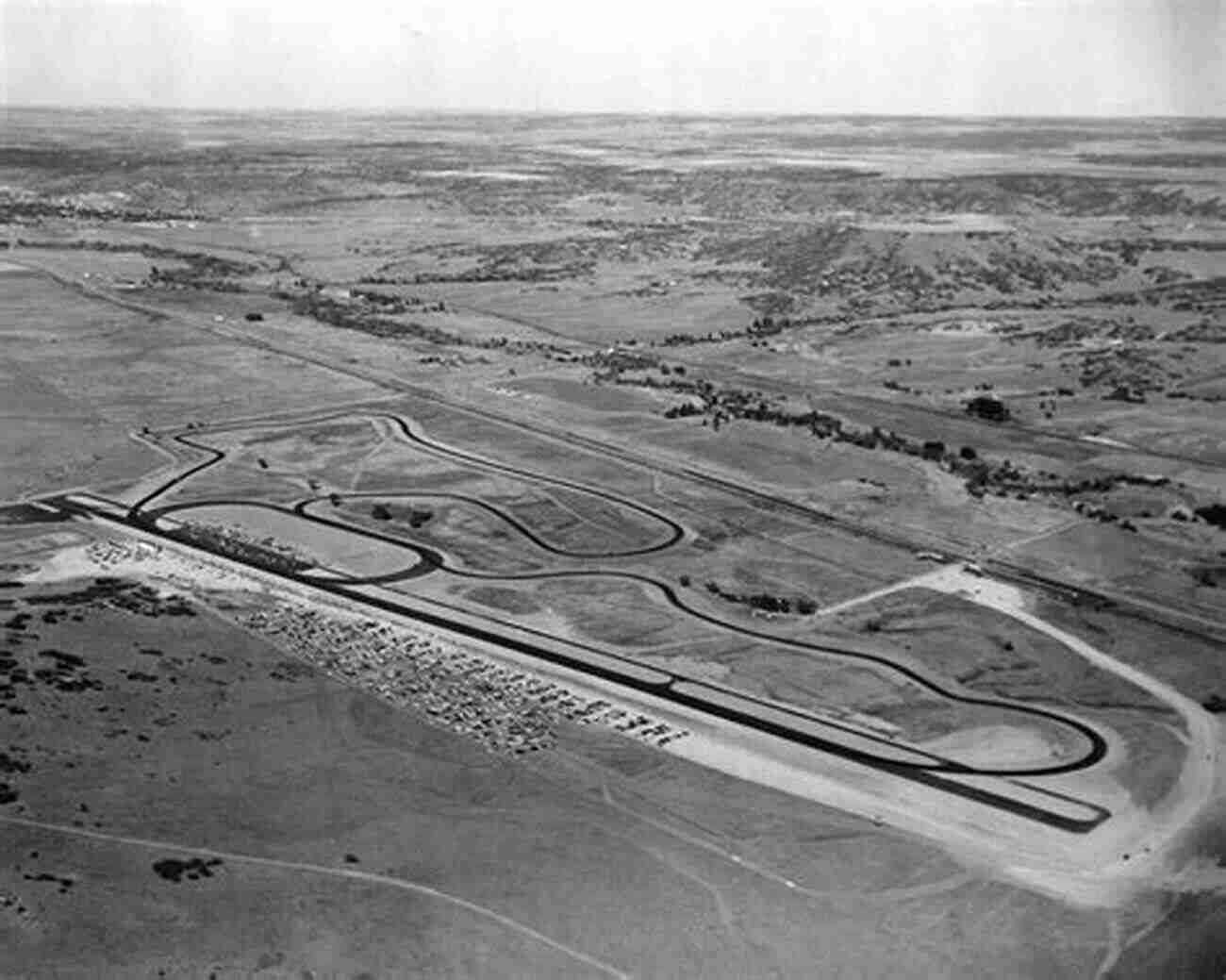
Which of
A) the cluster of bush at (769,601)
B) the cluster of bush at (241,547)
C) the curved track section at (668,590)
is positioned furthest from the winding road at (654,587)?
the cluster of bush at (769,601)

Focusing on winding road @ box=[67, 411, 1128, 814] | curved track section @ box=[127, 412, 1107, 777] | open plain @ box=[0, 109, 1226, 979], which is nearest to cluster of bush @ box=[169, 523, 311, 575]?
open plain @ box=[0, 109, 1226, 979]

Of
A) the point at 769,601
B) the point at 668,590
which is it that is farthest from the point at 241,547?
the point at 769,601

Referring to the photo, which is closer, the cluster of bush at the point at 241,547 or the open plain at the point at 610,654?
the open plain at the point at 610,654

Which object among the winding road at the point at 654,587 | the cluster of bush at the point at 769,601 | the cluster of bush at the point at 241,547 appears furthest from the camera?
the cluster of bush at the point at 241,547

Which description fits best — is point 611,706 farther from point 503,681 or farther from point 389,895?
point 389,895

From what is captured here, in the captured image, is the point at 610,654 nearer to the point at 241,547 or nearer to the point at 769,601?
the point at 769,601

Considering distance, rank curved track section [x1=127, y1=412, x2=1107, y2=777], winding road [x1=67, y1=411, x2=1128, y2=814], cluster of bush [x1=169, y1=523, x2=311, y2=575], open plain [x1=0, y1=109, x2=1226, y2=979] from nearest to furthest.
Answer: open plain [x1=0, y1=109, x2=1226, y2=979] → curved track section [x1=127, y1=412, x2=1107, y2=777] → winding road [x1=67, y1=411, x2=1128, y2=814] → cluster of bush [x1=169, y1=523, x2=311, y2=575]

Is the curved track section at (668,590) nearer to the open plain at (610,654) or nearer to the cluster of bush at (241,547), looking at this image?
the open plain at (610,654)

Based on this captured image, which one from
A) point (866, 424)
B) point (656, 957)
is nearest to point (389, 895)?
point (656, 957)

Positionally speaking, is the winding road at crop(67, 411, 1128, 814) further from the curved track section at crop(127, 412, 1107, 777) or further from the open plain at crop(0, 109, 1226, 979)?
the open plain at crop(0, 109, 1226, 979)
